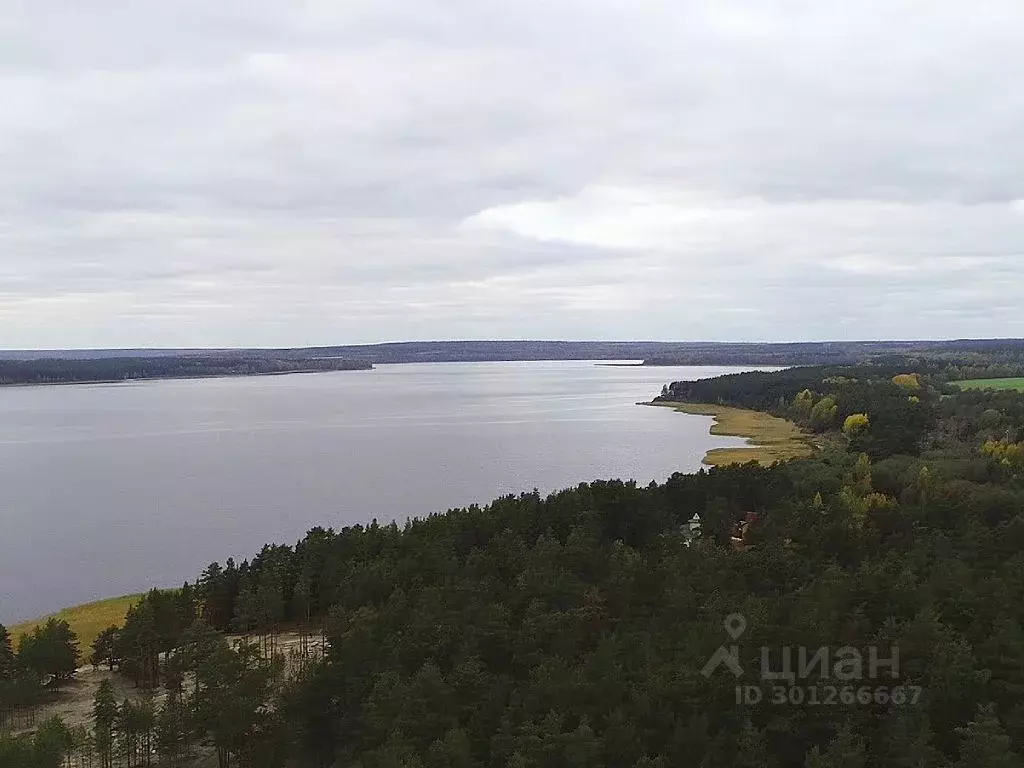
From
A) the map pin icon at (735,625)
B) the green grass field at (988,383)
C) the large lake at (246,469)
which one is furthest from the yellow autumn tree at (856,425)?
the map pin icon at (735,625)

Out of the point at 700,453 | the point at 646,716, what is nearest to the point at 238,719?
the point at 646,716

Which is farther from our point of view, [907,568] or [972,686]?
[907,568]

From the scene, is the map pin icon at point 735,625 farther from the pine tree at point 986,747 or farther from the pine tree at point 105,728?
the pine tree at point 105,728

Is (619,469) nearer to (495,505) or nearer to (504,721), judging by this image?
(495,505)

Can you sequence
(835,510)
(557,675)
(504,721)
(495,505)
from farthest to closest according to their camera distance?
(495,505)
(835,510)
(557,675)
(504,721)

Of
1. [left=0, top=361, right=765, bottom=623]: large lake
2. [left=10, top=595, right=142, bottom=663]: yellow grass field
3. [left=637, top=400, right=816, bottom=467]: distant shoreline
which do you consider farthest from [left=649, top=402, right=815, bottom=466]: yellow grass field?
[left=10, top=595, right=142, bottom=663]: yellow grass field
